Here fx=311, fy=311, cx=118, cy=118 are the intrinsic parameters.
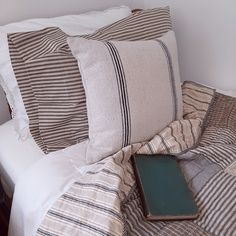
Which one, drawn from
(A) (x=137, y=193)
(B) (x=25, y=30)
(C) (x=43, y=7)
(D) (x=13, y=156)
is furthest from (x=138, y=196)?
(C) (x=43, y=7)

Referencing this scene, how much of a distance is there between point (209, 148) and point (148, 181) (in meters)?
0.26

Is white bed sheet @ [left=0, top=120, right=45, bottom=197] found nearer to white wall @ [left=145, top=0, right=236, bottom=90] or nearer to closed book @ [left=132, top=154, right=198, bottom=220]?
closed book @ [left=132, top=154, right=198, bottom=220]

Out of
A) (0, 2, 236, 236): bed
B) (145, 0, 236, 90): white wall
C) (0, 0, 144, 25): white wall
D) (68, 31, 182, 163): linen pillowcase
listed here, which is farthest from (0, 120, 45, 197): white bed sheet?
(145, 0, 236, 90): white wall

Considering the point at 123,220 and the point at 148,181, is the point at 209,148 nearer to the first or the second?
the point at 148,181

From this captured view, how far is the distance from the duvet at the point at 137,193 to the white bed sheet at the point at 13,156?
11 cm

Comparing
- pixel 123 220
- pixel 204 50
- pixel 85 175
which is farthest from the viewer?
pixel 204 50

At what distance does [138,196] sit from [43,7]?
88 cm

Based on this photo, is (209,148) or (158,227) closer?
(158,227)

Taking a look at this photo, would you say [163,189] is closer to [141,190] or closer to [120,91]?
[141,190]

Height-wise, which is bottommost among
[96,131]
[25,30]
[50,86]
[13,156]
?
[13,156]

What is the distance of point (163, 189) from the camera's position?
863 millimetres

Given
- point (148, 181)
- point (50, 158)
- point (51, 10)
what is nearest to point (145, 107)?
point (148, 181)

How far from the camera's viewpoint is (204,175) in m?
0.92

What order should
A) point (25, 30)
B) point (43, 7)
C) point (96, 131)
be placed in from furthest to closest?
1. point (43, 7)
2. point (25, 30)
3. point (96, 131)
